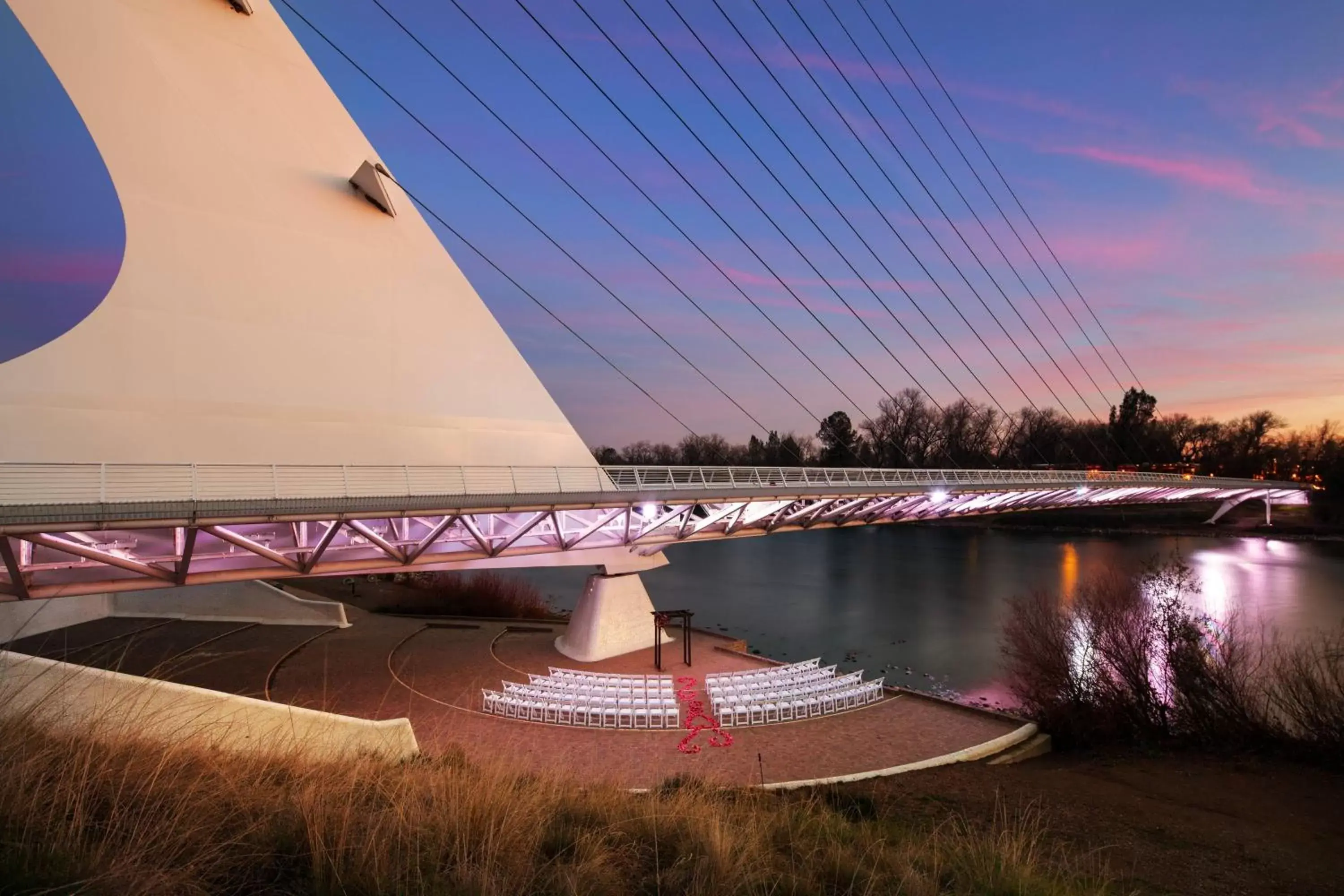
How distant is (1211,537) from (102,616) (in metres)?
67.3

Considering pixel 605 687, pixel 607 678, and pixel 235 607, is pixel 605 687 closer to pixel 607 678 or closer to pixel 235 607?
pixel 607 678

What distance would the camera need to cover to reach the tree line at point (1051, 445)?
70188 millimetres

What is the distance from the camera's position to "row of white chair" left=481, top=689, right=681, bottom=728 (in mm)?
12945

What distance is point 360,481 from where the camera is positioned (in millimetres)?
14375

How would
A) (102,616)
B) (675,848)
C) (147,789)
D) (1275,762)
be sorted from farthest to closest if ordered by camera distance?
(102,616) < (1275,762) < (675,848) < (147,789)

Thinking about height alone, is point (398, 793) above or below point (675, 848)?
above

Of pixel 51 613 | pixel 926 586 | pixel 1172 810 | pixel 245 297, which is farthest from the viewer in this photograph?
pixel 926 586

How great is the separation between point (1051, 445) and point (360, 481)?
81.0 meters

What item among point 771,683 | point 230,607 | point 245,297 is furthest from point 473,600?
point 771,683

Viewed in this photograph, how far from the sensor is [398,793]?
423 cm

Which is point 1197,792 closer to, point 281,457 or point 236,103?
point 281,457

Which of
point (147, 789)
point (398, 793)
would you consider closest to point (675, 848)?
point (398, 793)

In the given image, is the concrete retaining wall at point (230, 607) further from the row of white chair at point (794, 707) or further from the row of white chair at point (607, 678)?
the row of white chair at point (794, 707)

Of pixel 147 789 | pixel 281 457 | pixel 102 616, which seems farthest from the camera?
pixel 102 616
